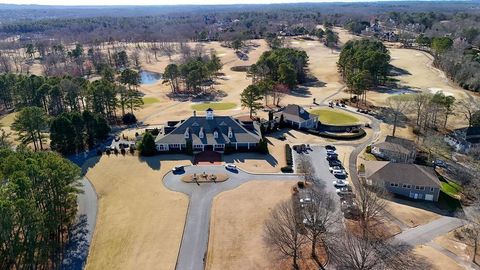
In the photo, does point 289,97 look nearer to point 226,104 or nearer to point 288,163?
point 226,104

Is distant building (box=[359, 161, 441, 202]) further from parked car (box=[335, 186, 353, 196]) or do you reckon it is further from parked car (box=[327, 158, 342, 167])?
parked car (box=[327, 158, 342, 167])

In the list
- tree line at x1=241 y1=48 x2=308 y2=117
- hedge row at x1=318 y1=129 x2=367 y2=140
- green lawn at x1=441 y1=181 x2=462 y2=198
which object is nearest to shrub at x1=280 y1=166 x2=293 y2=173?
hedge row at x1=318 y1=129 x2=367 y2=140

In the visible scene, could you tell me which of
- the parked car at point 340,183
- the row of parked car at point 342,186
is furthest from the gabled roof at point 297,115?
the parked car at point 340,183

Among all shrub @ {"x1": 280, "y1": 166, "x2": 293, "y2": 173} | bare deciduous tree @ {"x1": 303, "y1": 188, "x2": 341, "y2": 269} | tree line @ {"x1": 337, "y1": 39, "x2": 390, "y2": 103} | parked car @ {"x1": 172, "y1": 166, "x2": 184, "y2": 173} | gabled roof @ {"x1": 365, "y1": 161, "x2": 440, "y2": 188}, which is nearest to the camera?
bare deciduous tree @ {"x1": 303, "y1": 188, "x2": 341, "y2": 269}

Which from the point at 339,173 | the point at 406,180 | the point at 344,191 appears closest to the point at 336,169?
the point at 339,173

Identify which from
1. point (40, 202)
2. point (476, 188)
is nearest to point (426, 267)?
point (476, 188)
